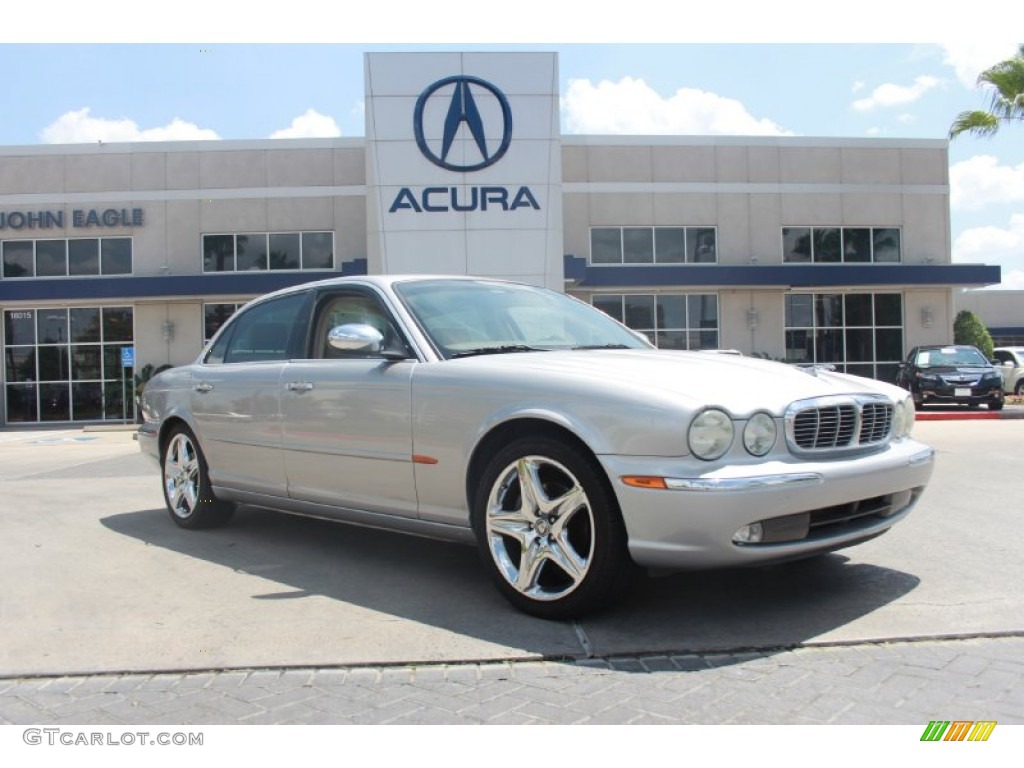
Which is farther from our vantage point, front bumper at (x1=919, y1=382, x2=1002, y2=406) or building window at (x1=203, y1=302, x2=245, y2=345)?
building window at (x1=203, y1=302, x2=245, y2=345)

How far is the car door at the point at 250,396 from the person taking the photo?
513 centimetres

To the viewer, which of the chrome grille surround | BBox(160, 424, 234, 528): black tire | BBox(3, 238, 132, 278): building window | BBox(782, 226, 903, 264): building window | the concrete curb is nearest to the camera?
the chrome grille surround

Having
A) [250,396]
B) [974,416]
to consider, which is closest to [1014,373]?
[974,416]

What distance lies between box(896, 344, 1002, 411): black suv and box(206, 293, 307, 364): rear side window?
54.3 feet

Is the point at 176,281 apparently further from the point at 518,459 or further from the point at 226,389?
the point at 518,459

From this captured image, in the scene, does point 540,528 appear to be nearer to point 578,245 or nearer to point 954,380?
point 954,380

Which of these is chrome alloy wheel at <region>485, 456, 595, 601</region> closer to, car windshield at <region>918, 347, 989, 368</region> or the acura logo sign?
car windshield at <region>918, 347, 989, 368</region>

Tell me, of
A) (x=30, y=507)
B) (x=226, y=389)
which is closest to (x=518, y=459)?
(x=226, y=389)

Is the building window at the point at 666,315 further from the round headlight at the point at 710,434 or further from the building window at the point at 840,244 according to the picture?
the round headlight at the point at 710,434

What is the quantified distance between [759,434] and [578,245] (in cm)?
2288

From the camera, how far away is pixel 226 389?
5488mm

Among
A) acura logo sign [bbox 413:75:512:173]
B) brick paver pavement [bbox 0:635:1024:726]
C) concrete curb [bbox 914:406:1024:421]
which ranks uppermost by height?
acura logo sign [bbox 413:75:512:173]

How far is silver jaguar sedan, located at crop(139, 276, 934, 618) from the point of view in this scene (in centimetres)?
340

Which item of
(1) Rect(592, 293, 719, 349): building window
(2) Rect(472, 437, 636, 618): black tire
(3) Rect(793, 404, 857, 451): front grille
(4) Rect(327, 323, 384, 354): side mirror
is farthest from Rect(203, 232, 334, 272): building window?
(3) Rect(793, 404, 857, 451): front grille
